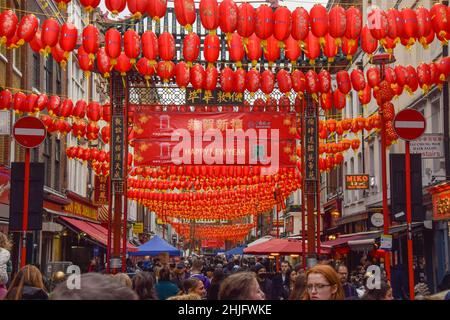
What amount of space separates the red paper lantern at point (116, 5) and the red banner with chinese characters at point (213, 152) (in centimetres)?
751

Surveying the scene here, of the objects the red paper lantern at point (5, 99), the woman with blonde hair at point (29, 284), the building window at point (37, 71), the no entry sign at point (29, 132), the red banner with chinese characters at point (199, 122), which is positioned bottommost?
the woman with blonde hair at point (29, 284)

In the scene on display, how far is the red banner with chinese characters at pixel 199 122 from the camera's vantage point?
19.3m

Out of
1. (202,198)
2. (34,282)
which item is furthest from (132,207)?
(34,282)

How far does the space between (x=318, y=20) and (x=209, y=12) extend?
191cm

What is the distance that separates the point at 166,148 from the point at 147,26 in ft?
10.9

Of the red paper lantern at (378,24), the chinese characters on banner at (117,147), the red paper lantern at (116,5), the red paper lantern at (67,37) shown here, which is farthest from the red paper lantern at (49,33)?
the red paper lantern at (378,24)

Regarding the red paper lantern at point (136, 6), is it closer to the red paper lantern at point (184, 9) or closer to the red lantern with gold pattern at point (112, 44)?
the red paper lantern at point (184, 9)

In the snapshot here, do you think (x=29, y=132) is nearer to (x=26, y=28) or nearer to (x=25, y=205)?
(x=25, y=205)

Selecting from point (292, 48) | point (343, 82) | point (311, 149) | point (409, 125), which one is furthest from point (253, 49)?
point (311, 149)

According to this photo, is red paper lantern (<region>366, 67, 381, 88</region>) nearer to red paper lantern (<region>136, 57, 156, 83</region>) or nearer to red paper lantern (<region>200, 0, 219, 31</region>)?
red paper lantern (<region>136, 57, 156, 83</region>)

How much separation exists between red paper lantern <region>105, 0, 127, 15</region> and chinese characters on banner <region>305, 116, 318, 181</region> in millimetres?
8139

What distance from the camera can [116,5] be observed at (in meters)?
11.9

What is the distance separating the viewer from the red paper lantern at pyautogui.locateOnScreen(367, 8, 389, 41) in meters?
12.9

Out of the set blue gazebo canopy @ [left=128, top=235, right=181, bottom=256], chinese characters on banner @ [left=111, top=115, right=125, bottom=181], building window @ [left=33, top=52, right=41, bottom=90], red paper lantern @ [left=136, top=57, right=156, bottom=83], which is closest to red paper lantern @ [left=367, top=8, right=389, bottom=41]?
red paper lantern @ [left=136, top=57, right=156, bottom=83]
